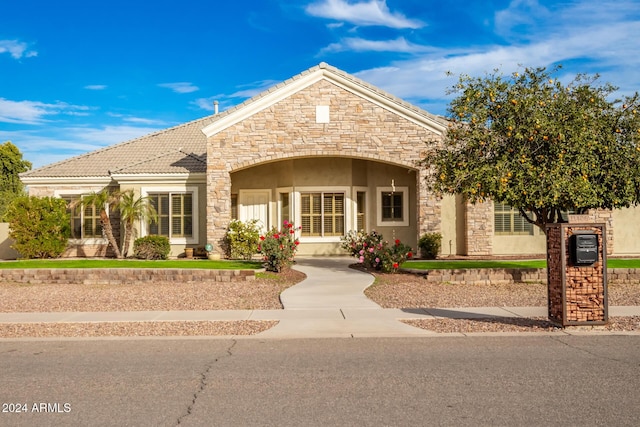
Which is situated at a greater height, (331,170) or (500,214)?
(331,170)

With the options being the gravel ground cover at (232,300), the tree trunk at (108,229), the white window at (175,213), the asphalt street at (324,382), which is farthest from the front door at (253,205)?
the asphalt street at (324,382)

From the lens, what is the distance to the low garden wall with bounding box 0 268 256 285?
1552 cm

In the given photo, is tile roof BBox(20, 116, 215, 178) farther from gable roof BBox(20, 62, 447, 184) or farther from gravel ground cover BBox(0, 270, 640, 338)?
gravel ground cover BBox(0, 270, 640, 338)

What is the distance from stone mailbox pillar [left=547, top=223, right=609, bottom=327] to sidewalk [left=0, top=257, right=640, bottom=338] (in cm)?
133

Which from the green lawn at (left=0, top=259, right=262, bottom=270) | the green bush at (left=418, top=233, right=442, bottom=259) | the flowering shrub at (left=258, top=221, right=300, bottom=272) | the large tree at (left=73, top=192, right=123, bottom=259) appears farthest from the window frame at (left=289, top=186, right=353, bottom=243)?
the large tree at (left=73, top=192, right=123, bottom=259)

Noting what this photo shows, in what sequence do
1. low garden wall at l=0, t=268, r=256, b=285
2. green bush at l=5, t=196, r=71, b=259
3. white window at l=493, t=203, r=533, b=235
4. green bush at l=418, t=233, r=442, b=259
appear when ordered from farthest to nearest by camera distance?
white window at l=493, t=203, r=533, b=235
green bush at l=5, t=196, r=71, b=259
green bush at l=418, t=233, r=442, b=259
low garden wall at l=0, t=268, r=256, b=285

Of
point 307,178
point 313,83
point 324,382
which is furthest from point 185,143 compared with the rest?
point 324,382

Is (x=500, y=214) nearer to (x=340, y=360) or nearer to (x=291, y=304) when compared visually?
(x=291, y=304)

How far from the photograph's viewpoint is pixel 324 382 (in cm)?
628

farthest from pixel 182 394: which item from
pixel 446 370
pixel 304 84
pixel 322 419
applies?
pixel 304 84

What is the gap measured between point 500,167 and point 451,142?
179cm

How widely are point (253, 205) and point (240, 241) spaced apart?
267 centimetres

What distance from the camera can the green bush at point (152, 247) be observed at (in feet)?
67.6

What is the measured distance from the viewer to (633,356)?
24.3ft
